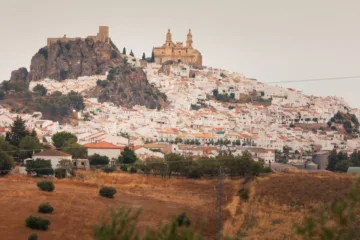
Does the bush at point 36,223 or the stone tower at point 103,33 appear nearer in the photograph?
the bush at point 36,223

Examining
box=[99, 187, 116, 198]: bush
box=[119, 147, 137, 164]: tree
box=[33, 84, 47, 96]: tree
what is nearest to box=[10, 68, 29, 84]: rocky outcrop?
box=[33, 84, 47, 96]: tree

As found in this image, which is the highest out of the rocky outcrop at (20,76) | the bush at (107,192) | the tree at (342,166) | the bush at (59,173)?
the rocky outcrop at (20,76)

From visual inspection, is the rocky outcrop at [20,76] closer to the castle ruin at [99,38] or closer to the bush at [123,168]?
the castle ruin at [99,38]

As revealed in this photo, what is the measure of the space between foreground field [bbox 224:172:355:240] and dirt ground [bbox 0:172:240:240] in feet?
3.96

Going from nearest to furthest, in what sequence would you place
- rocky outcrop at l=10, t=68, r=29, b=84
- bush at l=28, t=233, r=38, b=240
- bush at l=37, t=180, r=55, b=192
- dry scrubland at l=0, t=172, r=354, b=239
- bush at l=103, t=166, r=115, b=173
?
1. bush at l=28, t=233, r=38, b=240
2. dry scrubland at l=0, t=172, r=354, b=239
3. bush at l=37, t=180, r=55, b=192
4. bush at l=103, t=166, r=115, b=173
5. rocky outcrop at l=10, t=68, r=29, b=84

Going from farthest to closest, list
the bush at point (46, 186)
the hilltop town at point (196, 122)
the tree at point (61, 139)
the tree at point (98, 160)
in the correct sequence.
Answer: the hilltop town at point (196, 122) → the tree at point (61, 139) → the tree at point (98, 160) → the bush at point (46, 186)

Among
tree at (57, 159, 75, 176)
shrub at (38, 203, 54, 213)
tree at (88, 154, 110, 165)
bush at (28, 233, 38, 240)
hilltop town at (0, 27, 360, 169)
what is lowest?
bush at (28, 233, 38, 240)

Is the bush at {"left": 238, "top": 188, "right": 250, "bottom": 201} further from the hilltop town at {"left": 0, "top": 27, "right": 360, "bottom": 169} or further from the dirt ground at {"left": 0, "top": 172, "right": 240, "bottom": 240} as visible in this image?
the hilltop town at {"left": 0, "top": 27, "right": 360, "bottom": 169}

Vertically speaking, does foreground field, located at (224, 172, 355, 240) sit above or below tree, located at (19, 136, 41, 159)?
below

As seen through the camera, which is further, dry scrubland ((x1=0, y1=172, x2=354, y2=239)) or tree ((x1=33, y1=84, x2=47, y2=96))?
tree ((x1=33, y1=84, x2=47, y2=96))

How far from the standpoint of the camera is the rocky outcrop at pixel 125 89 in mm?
164500

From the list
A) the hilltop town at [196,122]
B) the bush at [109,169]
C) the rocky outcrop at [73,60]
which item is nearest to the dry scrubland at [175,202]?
the bush at [109,169]

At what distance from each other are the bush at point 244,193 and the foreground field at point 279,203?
0.90ft

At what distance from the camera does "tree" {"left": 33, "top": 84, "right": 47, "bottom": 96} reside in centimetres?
15912
